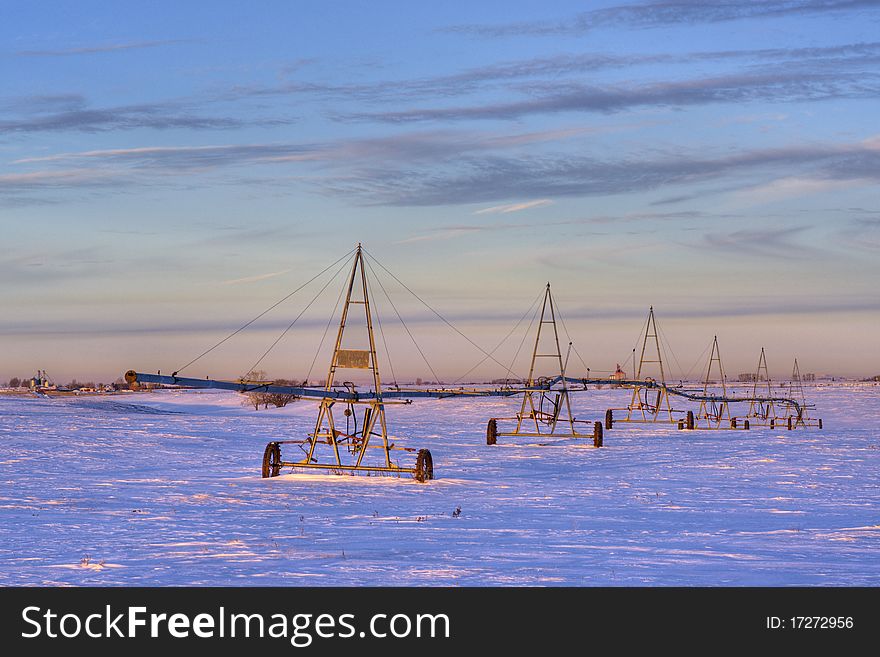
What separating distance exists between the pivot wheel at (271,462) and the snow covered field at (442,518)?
1.86 ft

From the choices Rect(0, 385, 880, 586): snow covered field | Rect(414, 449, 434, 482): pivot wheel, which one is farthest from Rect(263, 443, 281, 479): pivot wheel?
Rect(414, 449, 434, 482): pivot wheel

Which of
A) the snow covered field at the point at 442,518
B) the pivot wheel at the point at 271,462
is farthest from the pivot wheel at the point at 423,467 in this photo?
the pivot wheel at the point at 271,462

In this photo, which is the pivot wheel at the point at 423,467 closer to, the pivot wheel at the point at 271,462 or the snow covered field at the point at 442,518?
the snow covered field at the point at 442,518

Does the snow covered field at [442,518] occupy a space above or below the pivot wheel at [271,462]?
below

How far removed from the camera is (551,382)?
2010 inches

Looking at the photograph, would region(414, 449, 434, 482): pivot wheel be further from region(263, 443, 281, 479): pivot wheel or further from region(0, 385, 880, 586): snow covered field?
region(263, 443, 281, 479): pivot wheel

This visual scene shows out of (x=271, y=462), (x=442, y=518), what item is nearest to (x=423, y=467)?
(x=271, y=462)

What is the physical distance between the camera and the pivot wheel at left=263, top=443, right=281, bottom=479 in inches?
1091

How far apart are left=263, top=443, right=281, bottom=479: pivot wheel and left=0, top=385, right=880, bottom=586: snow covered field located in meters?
0.57

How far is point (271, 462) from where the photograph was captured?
28219mm

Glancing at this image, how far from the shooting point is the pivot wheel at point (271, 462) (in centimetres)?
2770

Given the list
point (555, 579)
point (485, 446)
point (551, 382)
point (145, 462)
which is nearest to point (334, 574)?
point (555, 579)
